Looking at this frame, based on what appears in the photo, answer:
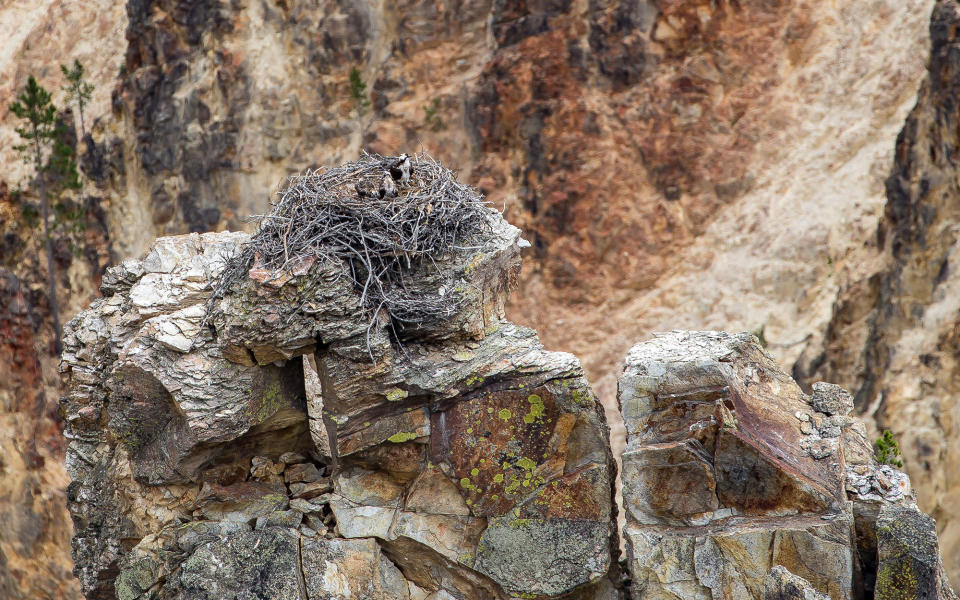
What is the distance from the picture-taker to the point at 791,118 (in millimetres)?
27484

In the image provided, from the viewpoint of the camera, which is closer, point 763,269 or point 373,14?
point 763,269

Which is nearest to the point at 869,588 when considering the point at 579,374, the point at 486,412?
the point at 579,374

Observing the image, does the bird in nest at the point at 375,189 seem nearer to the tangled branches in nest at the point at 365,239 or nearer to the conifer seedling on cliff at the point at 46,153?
the tangled branches in nest at the point at 365,239

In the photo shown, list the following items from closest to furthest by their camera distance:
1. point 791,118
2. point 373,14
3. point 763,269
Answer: point 763,269 < point 791,118 < point 373,14

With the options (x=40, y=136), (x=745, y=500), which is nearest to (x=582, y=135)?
(x=40, y=136)

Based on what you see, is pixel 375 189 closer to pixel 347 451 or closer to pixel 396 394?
pixel 396 394

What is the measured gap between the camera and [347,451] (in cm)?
920

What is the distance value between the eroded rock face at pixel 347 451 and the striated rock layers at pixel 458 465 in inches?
0.9

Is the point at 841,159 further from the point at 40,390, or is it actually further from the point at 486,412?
the point at 40,390

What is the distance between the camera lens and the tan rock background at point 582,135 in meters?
25.3

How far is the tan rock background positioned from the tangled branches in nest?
16518mm

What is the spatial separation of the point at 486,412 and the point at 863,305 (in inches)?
704

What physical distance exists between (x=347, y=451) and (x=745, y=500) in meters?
4.14

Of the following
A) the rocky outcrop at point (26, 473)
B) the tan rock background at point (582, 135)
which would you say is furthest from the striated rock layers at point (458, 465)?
the rocky outcrop at point (26, 473)
